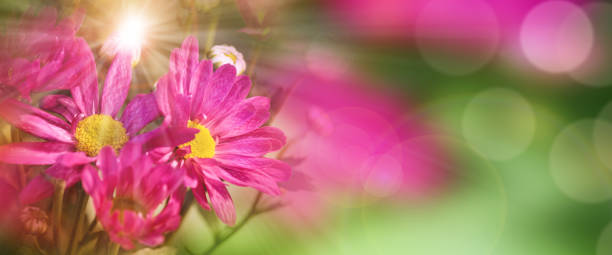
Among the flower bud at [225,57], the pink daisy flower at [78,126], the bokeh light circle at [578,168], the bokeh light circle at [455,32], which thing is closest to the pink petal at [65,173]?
the pink daisy flower at [78,126]

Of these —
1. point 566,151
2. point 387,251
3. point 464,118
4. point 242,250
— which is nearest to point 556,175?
point 566,151

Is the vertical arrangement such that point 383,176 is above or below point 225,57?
below

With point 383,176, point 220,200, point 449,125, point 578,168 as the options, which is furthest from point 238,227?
point 578,168

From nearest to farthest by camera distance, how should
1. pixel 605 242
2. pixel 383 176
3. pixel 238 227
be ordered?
pixel 238 227, pixel 383 176, pixel 605 242

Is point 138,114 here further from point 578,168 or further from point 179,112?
point 578,168

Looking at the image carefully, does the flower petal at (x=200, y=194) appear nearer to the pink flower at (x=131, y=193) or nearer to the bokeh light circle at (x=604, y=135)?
the pink flower at (x=131, y=193)

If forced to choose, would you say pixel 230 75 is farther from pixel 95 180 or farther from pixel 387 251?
pixel 387 251

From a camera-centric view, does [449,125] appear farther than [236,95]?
Yes
